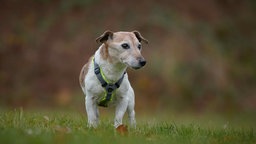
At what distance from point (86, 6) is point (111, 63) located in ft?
52.3

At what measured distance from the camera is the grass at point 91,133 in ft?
21.4

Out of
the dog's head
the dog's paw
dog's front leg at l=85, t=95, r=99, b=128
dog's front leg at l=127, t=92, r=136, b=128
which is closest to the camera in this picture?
the dog's paw

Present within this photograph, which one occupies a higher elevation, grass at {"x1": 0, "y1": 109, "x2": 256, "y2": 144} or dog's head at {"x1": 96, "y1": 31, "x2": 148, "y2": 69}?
dog's head at {"x1": 96, "y1": 31, "x2": 148, "y2": 69}

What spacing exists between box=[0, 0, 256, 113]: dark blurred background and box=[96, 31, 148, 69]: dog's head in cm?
1134

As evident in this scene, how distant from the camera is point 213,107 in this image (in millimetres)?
21781

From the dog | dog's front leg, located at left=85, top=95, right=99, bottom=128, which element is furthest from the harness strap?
dog's front leg, located at left=85, top=95, right=99, bottom=128

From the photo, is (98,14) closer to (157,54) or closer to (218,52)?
(157,54)

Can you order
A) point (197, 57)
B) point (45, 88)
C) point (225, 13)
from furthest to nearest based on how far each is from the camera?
point (225, 13) → point (197, 57) → point (45, 88)

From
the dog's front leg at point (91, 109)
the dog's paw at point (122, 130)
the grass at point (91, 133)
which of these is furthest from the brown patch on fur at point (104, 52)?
the dog's paw at point (122, 130)

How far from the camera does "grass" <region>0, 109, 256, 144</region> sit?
651 centimetres

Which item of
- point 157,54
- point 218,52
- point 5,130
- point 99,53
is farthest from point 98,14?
point 5,130

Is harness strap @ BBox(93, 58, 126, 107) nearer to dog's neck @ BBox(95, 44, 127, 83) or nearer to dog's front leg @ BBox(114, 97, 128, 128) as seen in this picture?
dog's neck @ BBox(95, 44, 127, 83)

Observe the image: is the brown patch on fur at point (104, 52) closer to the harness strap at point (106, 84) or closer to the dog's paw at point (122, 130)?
the harness strap at point (106, 84)

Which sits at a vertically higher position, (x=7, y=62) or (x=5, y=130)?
(x=7, y=62)
